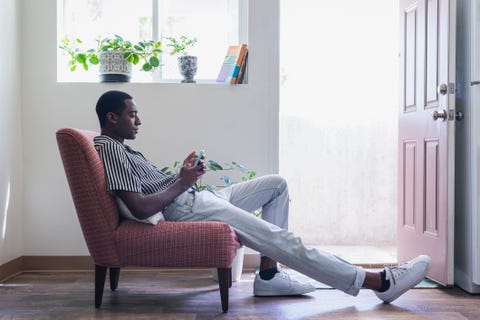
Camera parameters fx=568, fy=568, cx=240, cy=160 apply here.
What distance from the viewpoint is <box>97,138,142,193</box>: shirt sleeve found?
231 cm

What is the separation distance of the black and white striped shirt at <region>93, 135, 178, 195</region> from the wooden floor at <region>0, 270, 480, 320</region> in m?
0.53

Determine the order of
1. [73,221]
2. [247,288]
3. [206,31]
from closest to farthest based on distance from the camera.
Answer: [247,288], [73,221], [206,31]

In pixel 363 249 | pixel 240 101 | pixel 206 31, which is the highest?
pixel 206 31

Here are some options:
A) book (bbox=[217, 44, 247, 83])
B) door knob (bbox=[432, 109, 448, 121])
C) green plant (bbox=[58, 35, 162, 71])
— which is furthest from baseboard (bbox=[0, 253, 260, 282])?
door knob (bbox=[432, 109, 448, 121])

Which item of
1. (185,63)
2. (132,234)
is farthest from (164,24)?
(132,234)

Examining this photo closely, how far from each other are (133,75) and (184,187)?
1396 millimetres

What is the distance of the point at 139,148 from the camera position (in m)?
3.37

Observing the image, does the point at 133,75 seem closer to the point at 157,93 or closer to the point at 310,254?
the point at 157,93

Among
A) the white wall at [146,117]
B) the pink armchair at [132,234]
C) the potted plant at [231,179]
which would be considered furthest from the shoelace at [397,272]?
the white wall at [146,117]

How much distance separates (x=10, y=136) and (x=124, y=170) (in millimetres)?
1166

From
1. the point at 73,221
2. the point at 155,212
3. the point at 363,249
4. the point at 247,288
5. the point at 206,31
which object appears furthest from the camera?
the point at 363,249

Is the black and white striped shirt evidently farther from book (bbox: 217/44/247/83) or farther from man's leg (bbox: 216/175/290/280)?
book (bbox: 217/44/247/83)

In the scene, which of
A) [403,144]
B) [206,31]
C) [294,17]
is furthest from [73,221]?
[294,17]

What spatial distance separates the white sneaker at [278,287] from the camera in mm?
2682
